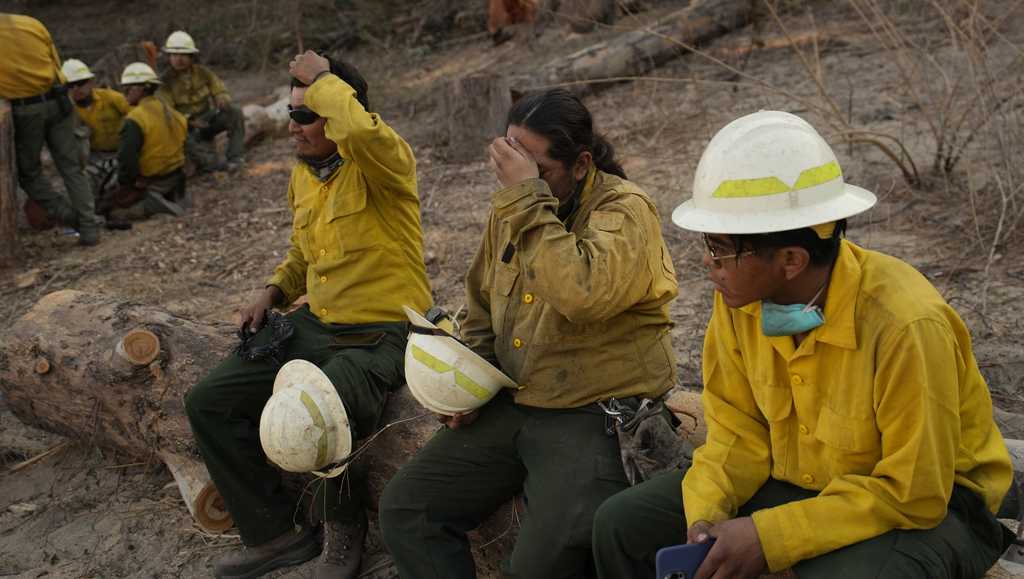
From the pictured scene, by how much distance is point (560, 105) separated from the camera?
2848mm

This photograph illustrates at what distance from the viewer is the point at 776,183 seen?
2.17m

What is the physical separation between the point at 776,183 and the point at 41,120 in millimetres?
7116

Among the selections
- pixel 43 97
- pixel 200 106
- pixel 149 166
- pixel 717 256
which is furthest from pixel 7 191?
pixel 717 256

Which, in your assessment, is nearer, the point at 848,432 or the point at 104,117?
the point at 848,432

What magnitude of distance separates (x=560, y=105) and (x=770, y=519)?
1345 millimetres

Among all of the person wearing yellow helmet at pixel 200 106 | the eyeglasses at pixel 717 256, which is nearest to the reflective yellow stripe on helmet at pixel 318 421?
the eyeglasses at pixel 717 256

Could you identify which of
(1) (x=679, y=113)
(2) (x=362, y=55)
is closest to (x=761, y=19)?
(1) (x=679, y=113)

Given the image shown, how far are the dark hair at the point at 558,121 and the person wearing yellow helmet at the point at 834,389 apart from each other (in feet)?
2.03

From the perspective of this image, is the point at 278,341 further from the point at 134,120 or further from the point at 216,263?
the point at 134,120

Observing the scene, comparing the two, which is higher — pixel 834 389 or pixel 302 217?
pixel 834 389

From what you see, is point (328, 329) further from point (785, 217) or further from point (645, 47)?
point (645, 47)

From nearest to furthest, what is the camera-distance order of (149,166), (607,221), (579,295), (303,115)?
1. (579,295)
2. (607,221)
3. (303,115)
4. (149,166)

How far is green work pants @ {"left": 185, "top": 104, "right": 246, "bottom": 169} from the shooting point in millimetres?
9742

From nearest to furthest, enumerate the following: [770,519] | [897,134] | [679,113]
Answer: [770,519] → [897,134] → [679,113]
